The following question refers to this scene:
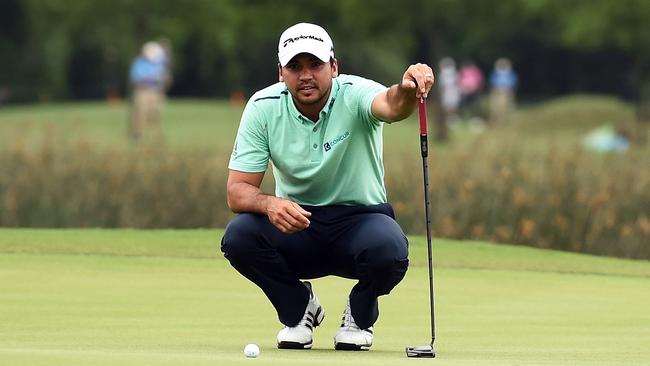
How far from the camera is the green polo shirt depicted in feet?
23.9

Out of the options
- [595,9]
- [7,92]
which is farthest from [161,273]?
[7,92]

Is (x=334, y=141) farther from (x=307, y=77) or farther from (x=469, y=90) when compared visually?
(x=469, y=90)

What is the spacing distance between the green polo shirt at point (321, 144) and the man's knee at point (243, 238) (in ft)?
0.79

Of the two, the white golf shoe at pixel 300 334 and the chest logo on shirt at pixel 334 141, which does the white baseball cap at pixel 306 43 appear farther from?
the white golf shoe at pixel 300 334

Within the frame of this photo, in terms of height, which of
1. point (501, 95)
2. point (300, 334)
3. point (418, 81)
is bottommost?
point (501, 95)

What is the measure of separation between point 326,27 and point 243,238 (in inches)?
1603

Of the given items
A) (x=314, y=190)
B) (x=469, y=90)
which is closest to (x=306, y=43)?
(x=314, y=190)

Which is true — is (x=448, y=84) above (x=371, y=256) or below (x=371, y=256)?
below

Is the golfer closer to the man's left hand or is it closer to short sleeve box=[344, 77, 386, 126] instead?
short sleeve box=[344, 77, 386, 126]

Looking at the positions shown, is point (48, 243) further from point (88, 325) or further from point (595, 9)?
point (595, 9)

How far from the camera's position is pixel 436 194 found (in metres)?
17.3

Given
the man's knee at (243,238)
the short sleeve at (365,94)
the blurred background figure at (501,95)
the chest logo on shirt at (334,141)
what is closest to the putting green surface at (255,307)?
the man's knee at (243,238)

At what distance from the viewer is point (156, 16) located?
42.3 m

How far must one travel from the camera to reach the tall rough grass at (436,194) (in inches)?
658
